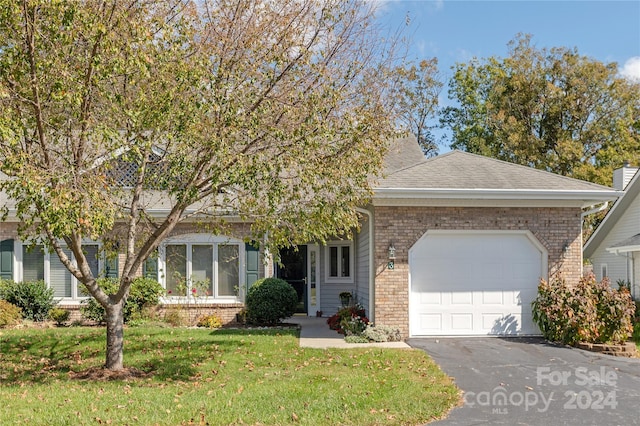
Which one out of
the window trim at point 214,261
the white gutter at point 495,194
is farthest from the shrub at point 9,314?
the white gutter at point 495,194

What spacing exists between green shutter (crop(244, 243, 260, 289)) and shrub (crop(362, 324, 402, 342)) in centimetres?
462

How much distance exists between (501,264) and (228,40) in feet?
24.9

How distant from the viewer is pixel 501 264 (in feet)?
45.0

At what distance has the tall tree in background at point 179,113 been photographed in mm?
8016

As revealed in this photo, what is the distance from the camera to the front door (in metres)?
19.4

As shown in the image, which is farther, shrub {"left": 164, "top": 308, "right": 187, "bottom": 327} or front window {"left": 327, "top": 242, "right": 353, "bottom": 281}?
front window {"left": 327, "top": 242, "right": 353, "bottom": 281}

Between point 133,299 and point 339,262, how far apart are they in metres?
6.30

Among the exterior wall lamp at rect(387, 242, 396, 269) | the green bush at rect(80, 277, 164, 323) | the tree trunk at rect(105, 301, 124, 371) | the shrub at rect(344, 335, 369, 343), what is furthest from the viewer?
the green bush at rect(80, 277, 164, 323)

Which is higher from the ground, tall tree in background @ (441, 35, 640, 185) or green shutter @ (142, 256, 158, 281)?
tall tree in background @ (441, 35, 640, 185)

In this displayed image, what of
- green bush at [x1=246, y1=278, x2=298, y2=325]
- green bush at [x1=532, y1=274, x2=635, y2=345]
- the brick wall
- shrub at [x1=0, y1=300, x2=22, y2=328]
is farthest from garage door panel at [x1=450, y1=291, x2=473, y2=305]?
shrub at [x1=0, y1=300, x2=22, y2=328]

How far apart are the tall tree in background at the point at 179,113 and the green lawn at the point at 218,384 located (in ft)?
4.19

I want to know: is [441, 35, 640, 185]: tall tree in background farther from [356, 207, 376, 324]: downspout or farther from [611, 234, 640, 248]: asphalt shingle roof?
[356, 207, 376, 324]: downspout

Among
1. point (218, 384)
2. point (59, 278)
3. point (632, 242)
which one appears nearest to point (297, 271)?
point (59, 278)

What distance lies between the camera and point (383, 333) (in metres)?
13.0
